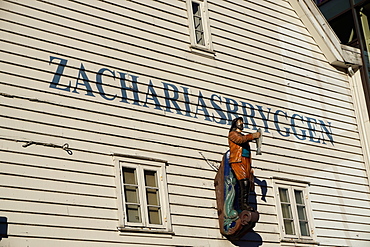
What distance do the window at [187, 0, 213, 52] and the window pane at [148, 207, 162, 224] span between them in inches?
145

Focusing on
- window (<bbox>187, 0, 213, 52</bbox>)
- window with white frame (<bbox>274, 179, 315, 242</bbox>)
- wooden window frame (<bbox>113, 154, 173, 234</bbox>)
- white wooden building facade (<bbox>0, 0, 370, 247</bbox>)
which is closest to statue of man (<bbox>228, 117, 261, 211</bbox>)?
white wooden building facade (<bbox>0, 0, 370, 247</bbox>)

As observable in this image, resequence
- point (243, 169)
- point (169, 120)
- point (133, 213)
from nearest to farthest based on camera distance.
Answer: point (133, 213)
point (243, 169)
point (169, 120)

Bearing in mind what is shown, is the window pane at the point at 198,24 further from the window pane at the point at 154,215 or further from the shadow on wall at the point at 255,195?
the window pane at the point at 154,215

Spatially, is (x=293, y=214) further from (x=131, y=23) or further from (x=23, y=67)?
(x=23, y=67)

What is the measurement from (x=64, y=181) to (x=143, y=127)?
2.04 metres

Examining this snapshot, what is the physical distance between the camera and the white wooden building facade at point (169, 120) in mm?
11125

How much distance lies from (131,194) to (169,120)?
5.88ft

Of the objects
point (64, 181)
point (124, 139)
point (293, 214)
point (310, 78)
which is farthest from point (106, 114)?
point (310, 78)

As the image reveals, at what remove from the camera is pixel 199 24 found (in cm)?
1479

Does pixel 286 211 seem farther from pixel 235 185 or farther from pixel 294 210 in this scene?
pixel 235 185

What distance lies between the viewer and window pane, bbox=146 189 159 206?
40.0ft

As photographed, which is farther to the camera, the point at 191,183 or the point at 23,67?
the point at 191,183

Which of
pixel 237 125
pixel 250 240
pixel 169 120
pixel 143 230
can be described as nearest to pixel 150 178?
pixel 143 230

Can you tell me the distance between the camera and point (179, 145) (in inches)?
515
